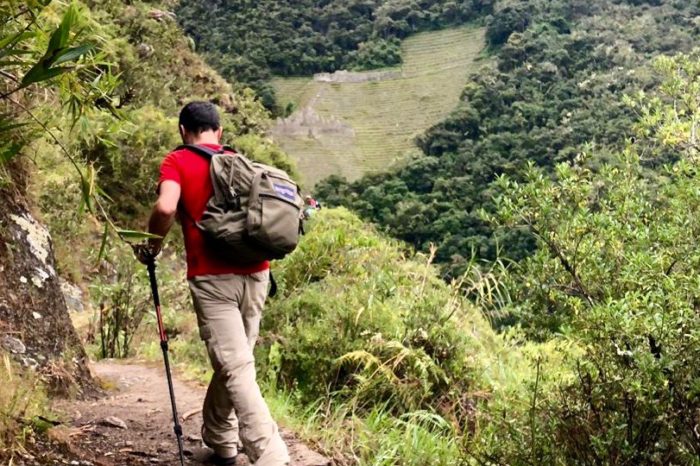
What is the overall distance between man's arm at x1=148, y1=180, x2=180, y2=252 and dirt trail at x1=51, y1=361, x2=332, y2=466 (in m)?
0.96

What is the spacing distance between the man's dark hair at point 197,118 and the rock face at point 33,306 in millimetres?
1455

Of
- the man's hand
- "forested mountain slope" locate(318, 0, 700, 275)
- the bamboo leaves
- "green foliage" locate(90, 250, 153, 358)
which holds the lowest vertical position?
"forested mountain slope" locate(318, 0, 700, 275)

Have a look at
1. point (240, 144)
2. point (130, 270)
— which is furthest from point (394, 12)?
point (130, 270)

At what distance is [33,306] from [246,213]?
176 cm

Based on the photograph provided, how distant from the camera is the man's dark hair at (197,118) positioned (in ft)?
9.78

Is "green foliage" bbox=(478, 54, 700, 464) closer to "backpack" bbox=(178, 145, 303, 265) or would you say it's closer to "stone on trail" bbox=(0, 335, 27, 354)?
"backpack" bbox=(178, 145, 303, 265)

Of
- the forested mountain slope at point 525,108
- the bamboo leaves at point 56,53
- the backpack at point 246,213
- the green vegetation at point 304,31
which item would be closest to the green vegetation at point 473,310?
the bamboo leaves at point 56,53

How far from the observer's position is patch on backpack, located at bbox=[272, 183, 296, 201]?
2869 millimetres

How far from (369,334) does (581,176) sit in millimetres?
1978

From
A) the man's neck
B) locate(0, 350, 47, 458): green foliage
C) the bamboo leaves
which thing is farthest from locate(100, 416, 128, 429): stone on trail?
the bamboo leaves

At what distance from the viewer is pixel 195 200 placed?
2.85m

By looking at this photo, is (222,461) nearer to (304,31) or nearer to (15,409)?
(15,409)

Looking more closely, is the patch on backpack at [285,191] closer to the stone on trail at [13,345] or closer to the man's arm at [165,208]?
the man's arm at [165,208]

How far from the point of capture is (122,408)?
4.05m
